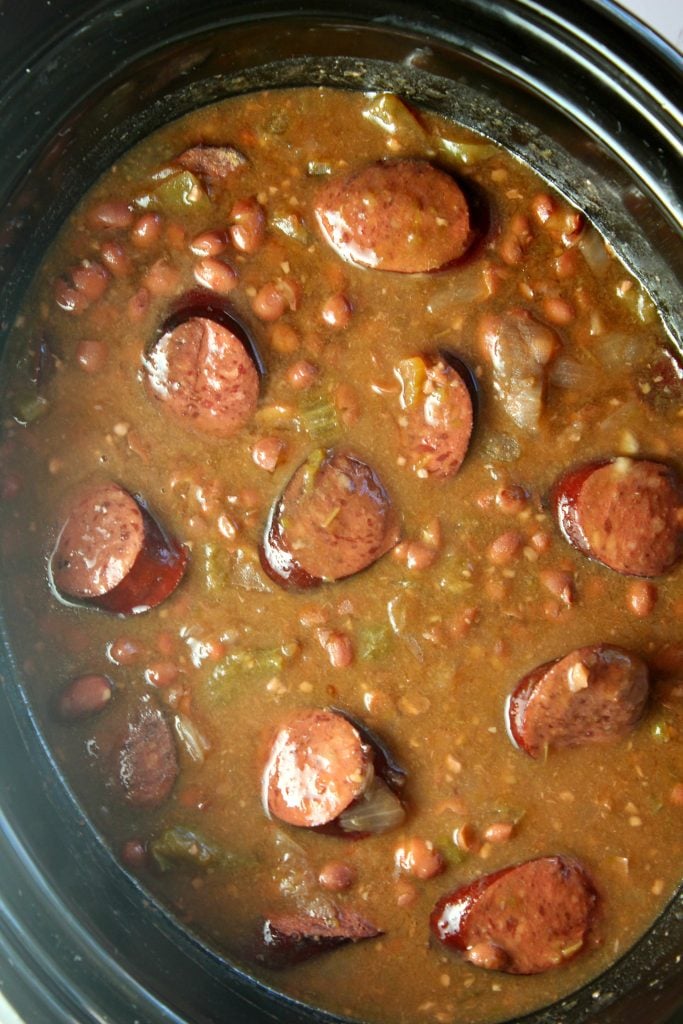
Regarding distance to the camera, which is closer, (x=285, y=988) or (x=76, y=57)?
(x=76, y=57)

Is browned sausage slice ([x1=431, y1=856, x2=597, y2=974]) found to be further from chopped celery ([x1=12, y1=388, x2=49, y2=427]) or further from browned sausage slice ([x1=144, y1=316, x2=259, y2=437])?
chopped celery ([x1=12, y1=388, x2=49, y2=427])

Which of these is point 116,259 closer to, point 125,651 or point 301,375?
point 301,375

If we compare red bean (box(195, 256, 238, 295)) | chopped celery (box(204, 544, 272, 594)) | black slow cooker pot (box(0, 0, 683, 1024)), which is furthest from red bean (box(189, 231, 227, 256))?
chopped celery (box(204, 544, 272, 594))

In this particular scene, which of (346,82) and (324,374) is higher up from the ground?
(346,82)

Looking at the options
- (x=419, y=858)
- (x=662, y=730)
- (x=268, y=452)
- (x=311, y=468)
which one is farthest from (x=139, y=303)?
(x=662, y=730)

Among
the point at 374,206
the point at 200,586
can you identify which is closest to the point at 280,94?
the point at 374,206

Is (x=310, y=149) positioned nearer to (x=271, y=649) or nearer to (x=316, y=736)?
(x=271, y=649)
